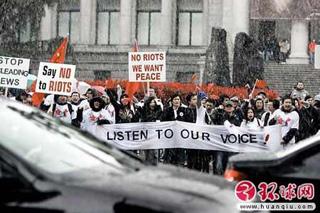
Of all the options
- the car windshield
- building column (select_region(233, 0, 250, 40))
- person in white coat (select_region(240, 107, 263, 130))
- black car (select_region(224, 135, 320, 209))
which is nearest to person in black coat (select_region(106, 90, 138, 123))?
person in white coat (select_region(240, 107, 263, 130))

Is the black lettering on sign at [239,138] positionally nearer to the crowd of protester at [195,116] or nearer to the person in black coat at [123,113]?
the crowd of protester at [195,116]

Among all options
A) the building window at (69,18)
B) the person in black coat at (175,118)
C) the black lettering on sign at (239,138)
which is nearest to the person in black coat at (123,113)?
the person in black coat at (175,118)

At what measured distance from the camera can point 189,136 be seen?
1509 centimetres

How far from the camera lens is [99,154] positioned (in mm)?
5176

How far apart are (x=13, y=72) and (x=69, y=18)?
3865 centimetres

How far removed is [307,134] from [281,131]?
3.44 feet

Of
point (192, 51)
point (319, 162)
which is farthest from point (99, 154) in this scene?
point (192, 51)

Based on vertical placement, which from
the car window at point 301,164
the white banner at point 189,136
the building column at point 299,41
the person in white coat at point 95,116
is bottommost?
the white banner at point 189,136

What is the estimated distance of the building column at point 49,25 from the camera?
184ft

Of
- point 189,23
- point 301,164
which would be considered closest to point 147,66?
point 301,164

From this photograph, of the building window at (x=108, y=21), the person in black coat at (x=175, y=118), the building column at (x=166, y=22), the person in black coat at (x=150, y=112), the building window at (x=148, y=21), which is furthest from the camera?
the building window at (x=108, y=21)

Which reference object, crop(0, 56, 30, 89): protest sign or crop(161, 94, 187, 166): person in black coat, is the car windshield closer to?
crop(161, 94, 187, 166): person in black coat

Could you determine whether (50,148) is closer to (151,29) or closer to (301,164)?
(301,164)

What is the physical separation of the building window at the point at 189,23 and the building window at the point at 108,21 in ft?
13.2
